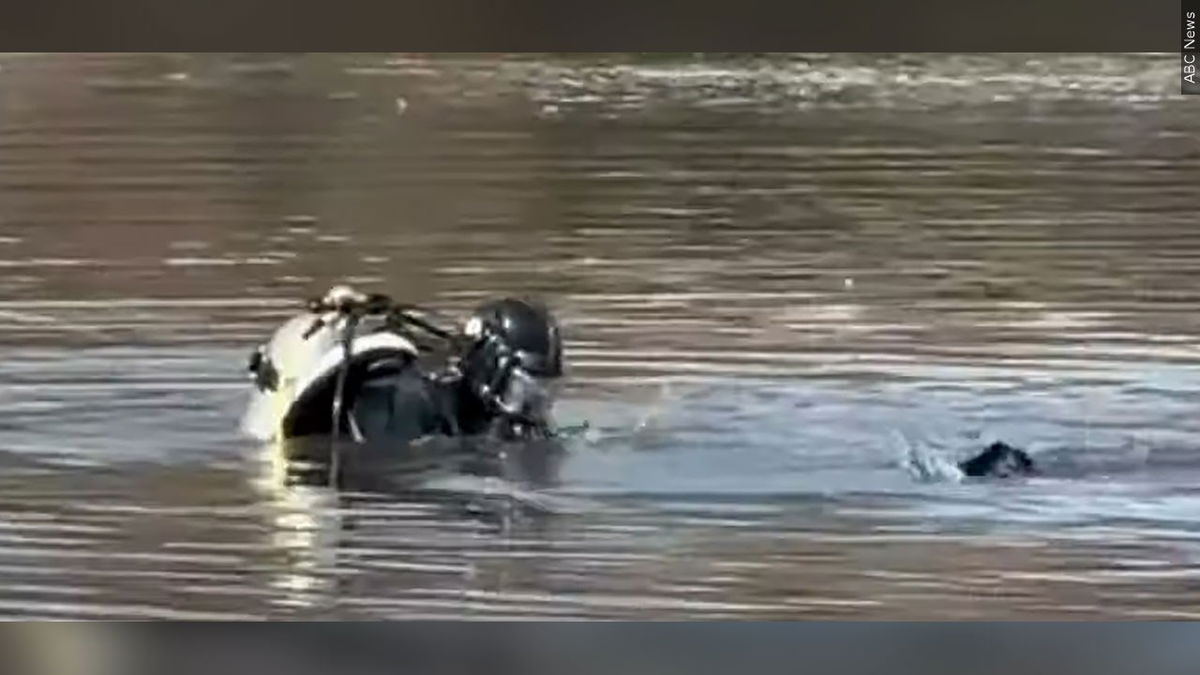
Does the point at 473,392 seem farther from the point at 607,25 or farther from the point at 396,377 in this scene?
the point at 607,25

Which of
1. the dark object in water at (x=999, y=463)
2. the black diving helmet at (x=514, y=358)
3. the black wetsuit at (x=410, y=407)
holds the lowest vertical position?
the dark object in water at (x=999, y=463)

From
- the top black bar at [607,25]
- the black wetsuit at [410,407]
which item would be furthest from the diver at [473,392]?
the top black bar at [607,25]

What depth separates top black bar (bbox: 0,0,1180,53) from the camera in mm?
695

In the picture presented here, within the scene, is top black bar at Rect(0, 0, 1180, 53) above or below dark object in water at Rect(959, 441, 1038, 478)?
above

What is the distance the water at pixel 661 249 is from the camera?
69cm

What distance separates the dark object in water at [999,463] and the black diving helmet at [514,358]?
173mm

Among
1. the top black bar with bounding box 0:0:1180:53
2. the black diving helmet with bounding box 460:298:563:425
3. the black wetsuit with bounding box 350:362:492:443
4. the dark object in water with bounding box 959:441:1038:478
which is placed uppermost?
the top black bar with bounding box 0:0:1180:53

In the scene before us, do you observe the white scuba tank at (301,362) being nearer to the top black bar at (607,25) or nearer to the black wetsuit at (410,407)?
the black wetsuit at (410,407)

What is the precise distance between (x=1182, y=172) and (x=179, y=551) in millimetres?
449

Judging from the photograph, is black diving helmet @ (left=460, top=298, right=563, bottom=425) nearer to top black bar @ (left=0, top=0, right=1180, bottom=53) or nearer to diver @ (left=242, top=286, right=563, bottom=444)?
diver @ (left=242, top=286, right=563, bottom=444)

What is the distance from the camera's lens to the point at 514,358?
71cm

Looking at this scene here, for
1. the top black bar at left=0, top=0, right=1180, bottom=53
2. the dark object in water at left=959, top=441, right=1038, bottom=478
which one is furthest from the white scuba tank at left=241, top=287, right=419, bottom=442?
the dark object in water at left=959, top=441, right=1038, bottom=478

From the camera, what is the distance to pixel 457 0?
0.69 meters

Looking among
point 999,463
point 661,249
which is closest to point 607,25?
point 661,249
